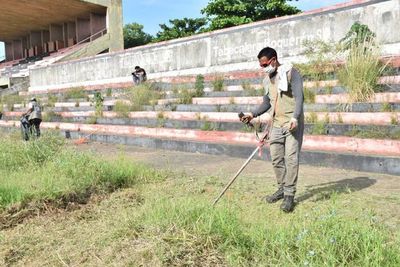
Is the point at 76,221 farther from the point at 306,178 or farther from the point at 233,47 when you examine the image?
the point at 233,47

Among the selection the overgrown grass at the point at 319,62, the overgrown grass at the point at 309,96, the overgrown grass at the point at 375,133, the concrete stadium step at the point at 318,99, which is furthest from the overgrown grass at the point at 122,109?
the overgrown grass at the point at 375,133

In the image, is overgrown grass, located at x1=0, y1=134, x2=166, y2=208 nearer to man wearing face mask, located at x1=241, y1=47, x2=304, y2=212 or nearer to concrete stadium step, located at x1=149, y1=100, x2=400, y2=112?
man wearing face mask, located at x1=241, y1=47, x2=304, y2=212

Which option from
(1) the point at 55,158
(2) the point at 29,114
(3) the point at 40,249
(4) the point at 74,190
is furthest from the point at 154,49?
(3) the point at 40,249

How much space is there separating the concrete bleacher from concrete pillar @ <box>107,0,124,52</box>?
1638 cm

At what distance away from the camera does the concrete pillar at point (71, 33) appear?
33.6m

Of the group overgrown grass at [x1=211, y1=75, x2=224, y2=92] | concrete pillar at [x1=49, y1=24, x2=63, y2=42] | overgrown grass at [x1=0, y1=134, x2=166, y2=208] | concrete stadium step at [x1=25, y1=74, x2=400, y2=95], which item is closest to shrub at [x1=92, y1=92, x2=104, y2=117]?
concrete stadium step at [x1=25, y1=74, x2=400, y2=95]

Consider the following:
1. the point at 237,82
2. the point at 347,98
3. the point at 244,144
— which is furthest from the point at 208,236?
the point at 237,82

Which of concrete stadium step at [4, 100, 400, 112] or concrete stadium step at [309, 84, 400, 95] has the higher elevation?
concrete stadium step at [309, 84, 400, 95]

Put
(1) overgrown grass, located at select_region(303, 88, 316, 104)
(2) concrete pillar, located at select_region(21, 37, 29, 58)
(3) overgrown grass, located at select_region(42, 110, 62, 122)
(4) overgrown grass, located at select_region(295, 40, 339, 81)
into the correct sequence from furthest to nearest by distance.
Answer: (2) concrete pillar, located at select_region(21, 37, 29, 58) < (3) overgrown grass, located at select_region(42, 110, 62, 122) < (4) overgrown grass, located at select_region(295, 40, 339, 81) < (1) overgrown grass, located at select_region(303, 88, 316, 104)

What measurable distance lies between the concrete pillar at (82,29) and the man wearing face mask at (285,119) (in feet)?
97.9

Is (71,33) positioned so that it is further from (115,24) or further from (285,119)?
(285,119)

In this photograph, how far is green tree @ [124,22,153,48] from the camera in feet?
144

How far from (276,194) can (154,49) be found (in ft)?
37.3

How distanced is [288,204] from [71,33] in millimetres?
33181
